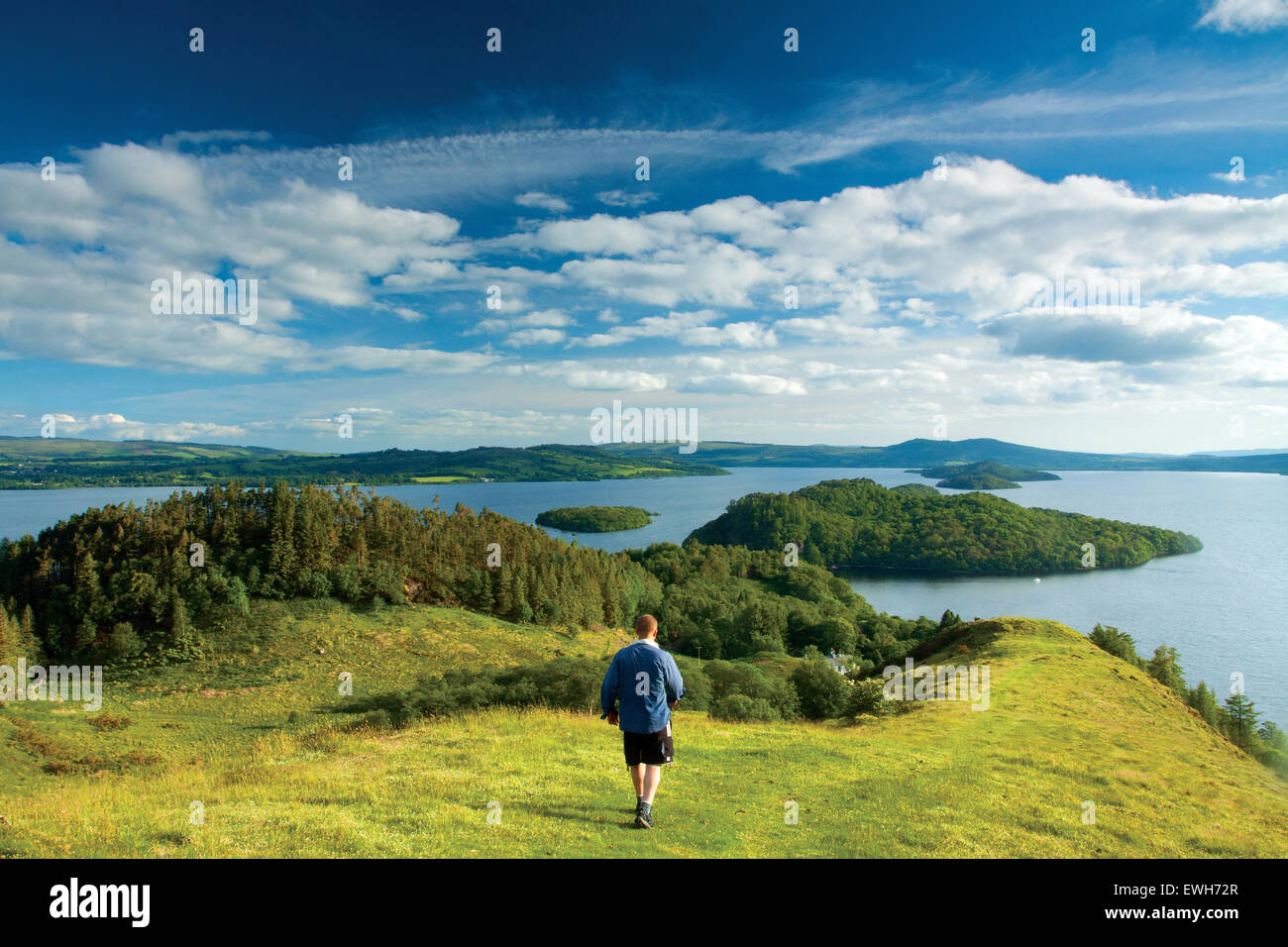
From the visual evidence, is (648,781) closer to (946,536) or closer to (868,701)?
(868,701)

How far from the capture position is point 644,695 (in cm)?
848

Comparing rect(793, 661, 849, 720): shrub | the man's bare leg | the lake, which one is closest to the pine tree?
rect(793, 661, 849, 720): shrub

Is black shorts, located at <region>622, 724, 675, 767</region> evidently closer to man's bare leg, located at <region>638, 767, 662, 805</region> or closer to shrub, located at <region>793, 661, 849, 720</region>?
man's bare leg, located at <region>638, 767, 662, 805</region>

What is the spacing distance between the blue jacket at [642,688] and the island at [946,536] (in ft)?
515

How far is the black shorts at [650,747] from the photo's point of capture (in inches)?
344

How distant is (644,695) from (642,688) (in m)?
0.09

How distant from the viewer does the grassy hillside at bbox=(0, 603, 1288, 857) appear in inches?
335

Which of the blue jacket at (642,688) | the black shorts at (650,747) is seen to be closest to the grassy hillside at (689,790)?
the black shorts at (650,747)

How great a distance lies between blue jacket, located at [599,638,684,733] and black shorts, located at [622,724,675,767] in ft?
0.60

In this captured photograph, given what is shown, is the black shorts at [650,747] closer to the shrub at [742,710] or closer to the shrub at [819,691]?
the shrub at [742,710]

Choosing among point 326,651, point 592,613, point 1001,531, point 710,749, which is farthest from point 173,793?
point 1001,531

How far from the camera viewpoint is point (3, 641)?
3681 centimetres
